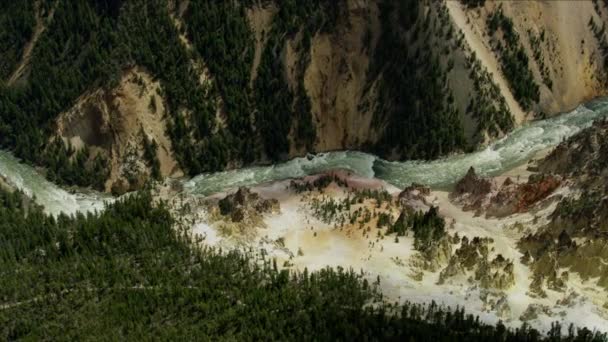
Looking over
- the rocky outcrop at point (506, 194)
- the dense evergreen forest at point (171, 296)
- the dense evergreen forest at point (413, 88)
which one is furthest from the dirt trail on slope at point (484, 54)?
the dense evergreen forest at point (171, 296)

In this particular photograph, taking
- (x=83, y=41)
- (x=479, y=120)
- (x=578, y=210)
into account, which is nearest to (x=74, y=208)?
(x=83, y=41)

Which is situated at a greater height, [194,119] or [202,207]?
[194,119]

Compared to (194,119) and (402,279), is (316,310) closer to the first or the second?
(402,279)

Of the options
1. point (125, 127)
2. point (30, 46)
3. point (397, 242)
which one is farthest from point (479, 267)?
point (30, 46)

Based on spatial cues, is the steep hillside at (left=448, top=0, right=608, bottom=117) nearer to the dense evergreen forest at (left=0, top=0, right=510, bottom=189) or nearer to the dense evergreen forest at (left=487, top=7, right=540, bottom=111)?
the dense evergreen forest at (left=487, top=7, right=540, bottom=111)

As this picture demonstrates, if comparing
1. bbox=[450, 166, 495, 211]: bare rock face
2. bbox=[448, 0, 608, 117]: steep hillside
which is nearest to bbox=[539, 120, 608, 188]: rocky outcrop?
bbox=[450, 166, 495, 211]: bare rock face

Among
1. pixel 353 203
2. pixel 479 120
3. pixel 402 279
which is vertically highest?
pixel 479 120
